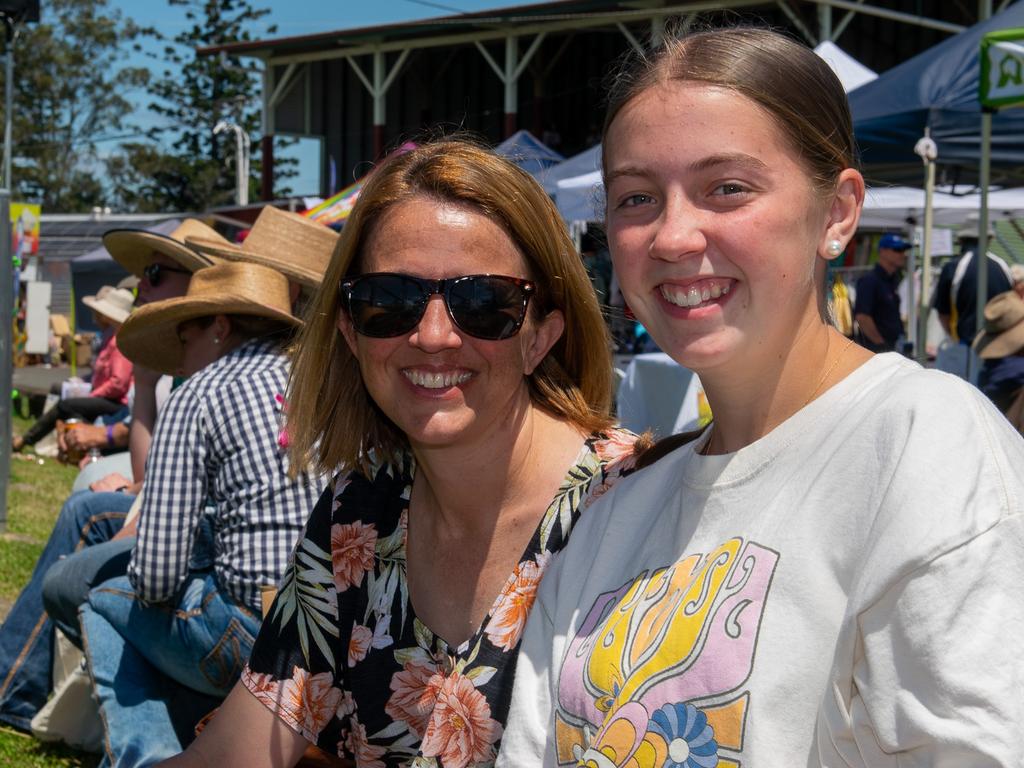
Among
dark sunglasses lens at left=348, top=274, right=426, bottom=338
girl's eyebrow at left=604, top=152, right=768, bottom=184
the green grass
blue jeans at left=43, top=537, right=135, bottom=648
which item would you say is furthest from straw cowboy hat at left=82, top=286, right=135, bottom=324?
girl's eyebrow at left=604, top=152, right=768, bottom=184

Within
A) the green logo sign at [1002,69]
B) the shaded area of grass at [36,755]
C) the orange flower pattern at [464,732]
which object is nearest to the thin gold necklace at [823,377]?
the orange flower pattern at [464,732]

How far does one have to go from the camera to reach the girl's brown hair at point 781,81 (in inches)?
52.7

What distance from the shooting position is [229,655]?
314 cm

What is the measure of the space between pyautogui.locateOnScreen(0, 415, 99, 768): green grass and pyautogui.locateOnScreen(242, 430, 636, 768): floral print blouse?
1.96 meters

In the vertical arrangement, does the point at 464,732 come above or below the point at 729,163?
below

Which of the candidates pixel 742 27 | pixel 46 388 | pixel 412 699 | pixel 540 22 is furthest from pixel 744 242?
pixel 540 22

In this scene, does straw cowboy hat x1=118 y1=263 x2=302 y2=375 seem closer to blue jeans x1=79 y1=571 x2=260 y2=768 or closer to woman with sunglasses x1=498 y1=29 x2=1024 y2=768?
blue jeans x1=79 y1=571 x2=260 y2=768

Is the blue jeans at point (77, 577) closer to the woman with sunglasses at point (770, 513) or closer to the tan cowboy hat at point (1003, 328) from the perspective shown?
the woman with sunglasses at point (770, 513)

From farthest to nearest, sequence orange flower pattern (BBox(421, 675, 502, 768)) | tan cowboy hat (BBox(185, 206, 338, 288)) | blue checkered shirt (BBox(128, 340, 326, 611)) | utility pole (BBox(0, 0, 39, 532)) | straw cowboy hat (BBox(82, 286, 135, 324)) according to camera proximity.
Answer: straw cowboy hat (BBox(82, 286, 135, 324))
utility pole (BBox(0, 0, 39, 532))
tan cowboy hat (BBox(185, 206, 338, 288))
blue checkered shirt (BBox(128, 340, 326, 611))
orange flower pattern (BBox(421, 675, 502, 768))

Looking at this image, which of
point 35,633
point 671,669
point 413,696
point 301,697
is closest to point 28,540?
point 35,633

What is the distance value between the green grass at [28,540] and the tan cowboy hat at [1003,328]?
4.55m

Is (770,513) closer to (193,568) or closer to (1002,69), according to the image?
(193,568)

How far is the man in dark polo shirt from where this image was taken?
1116 cm

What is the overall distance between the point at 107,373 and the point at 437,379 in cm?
828
